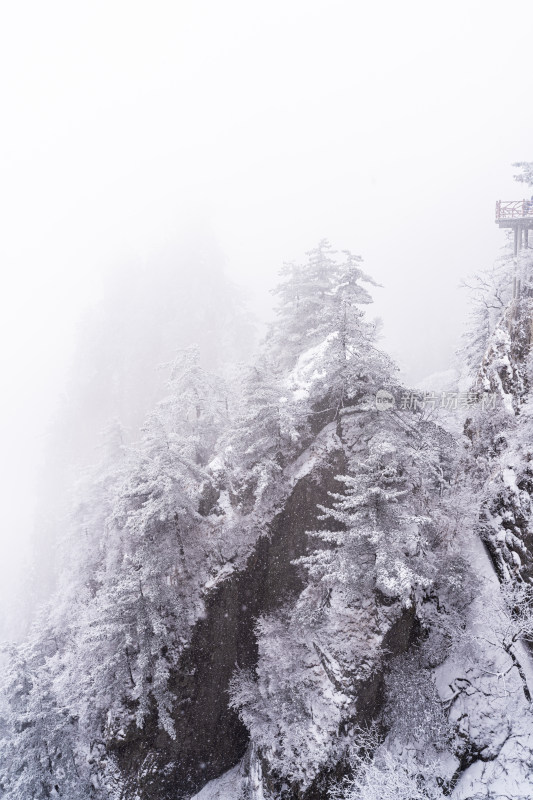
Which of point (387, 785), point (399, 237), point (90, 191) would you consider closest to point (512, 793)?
point (387, 785)

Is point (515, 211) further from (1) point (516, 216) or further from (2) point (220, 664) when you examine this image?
(2) point (220, 664)

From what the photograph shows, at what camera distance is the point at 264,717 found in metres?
15.7

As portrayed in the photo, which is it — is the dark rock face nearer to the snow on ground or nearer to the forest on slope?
the forest on slope

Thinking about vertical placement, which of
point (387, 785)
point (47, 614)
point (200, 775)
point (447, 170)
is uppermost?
point (447, 170)

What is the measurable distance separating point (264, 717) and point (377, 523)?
32.3ft

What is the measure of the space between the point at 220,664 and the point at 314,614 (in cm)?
478

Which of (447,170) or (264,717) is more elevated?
(447,170)

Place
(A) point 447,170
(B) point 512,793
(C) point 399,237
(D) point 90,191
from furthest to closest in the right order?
(D) point 90,191, (A) point 447,170, (C) point 399,237, (B) point 512,793

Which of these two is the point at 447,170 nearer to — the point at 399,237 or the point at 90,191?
the point at 399,237

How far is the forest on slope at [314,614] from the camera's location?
13.8m

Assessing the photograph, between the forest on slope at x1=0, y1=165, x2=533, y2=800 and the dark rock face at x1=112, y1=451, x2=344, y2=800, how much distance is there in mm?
77

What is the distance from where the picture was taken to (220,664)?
16.5m

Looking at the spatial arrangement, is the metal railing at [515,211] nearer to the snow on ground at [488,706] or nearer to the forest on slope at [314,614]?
the forest on slope at [314,614]

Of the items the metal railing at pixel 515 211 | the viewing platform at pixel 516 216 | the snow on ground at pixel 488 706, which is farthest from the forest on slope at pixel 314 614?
the metal railing at pixel 515 211
